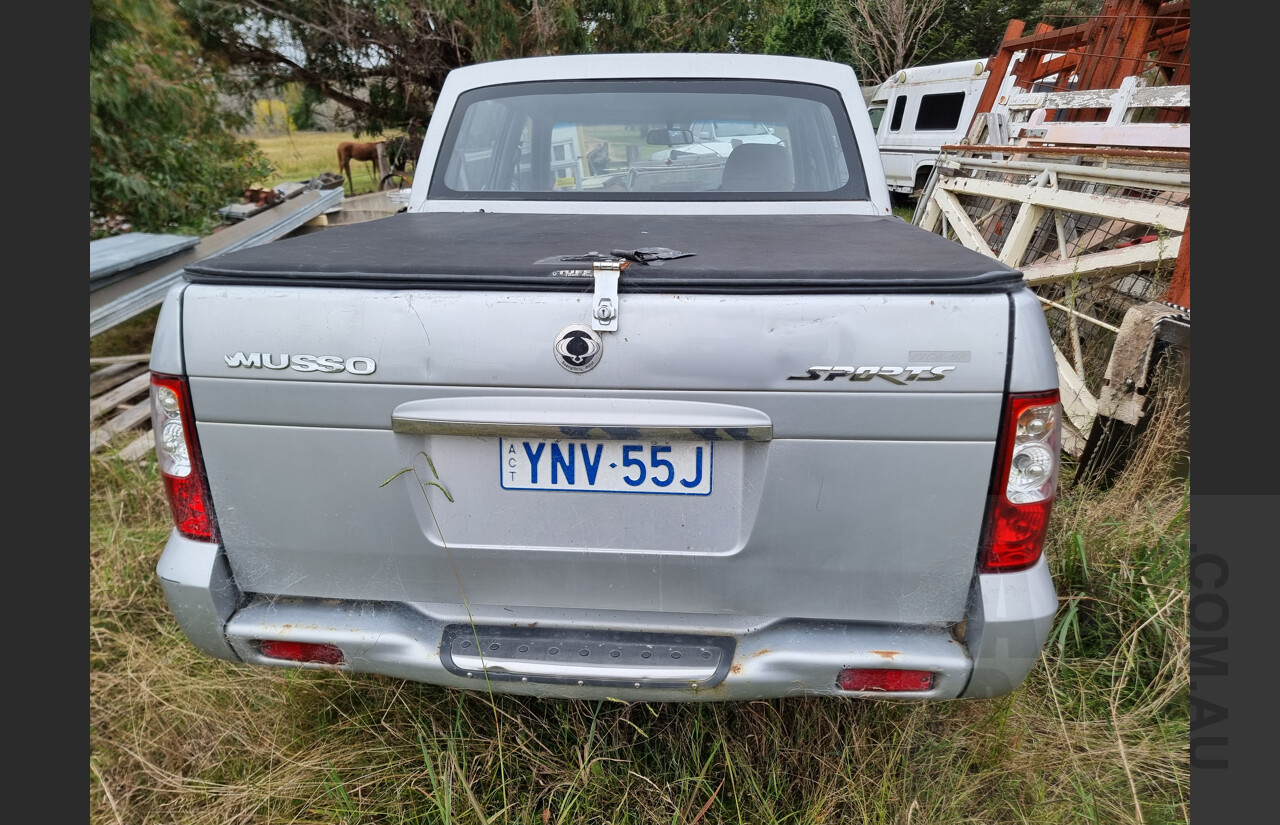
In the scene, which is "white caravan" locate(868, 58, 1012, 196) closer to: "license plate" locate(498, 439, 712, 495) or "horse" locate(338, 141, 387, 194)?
"horse" locate(338, 141, 387, 194)

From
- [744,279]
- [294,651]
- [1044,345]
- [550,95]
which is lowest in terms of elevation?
→ [294,651]

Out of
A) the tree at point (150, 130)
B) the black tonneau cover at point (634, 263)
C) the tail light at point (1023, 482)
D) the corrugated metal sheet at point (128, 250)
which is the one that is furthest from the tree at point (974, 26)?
the tail light at point (1023, 482)

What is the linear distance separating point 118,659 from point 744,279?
2.74m

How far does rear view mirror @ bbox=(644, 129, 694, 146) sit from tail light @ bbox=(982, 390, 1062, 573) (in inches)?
78.7

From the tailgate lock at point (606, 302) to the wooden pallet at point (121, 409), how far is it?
3068 millimetres

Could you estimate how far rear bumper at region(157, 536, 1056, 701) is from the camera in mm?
1624

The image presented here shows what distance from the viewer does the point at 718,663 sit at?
5.45ft

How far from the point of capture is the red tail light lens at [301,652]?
1.78 m

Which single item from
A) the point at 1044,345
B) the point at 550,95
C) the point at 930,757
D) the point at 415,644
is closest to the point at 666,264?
the point at 1044,345

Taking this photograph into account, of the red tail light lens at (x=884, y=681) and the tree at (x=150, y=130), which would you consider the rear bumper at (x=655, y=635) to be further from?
the tree at (x=150, y=130)

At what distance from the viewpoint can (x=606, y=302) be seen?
58.8 inches

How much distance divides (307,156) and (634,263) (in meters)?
14.7

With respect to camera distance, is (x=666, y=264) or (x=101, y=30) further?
(x=101, y=30)

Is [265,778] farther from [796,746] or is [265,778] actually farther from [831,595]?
[831,595]
